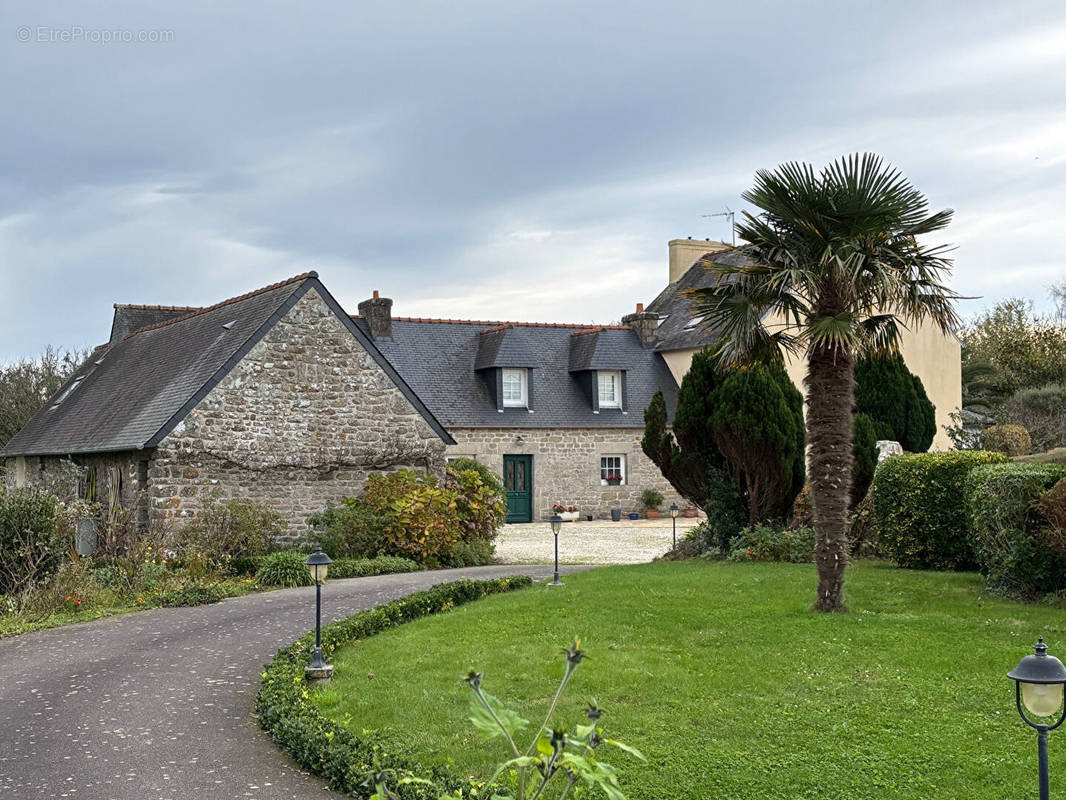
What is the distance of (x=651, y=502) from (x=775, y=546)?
1579 centimetres

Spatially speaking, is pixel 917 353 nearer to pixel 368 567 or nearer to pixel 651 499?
pixel 651 499

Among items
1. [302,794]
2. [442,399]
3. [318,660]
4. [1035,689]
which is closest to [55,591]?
[318,660]

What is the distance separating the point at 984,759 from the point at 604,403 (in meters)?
26.2

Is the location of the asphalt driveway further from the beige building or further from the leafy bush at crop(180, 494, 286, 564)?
the beige building

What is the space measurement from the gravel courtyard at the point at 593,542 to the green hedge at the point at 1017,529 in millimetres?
8455

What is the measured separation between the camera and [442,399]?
31109 millimetres

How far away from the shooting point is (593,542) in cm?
2484

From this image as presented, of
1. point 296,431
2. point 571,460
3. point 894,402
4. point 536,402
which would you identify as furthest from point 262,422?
point 571,460

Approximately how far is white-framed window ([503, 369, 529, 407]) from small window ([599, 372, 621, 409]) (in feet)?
7.93

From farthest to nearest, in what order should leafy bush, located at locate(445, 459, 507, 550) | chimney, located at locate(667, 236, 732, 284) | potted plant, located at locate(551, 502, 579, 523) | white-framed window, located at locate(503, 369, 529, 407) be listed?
chimney, located at locate(667, 236, 732, 284)
white-framed window, located at locate(503, 369, 529, 407)
potted plant, located at locate(551, 502, 579, 523)
leafy bush, located at locate(445, 459, 507, 550)

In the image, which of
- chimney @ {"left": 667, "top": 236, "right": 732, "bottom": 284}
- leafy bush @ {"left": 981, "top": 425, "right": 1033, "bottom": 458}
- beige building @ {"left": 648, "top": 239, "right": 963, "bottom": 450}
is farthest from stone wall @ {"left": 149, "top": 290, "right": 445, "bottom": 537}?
chimney @ {"left": 667, "top": 236, "right": 732, "bottom": 284}

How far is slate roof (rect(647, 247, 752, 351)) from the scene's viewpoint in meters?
32.6

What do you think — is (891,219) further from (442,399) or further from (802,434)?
(442,399)

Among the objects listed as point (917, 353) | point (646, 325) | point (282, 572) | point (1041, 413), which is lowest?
point (282, 572)
